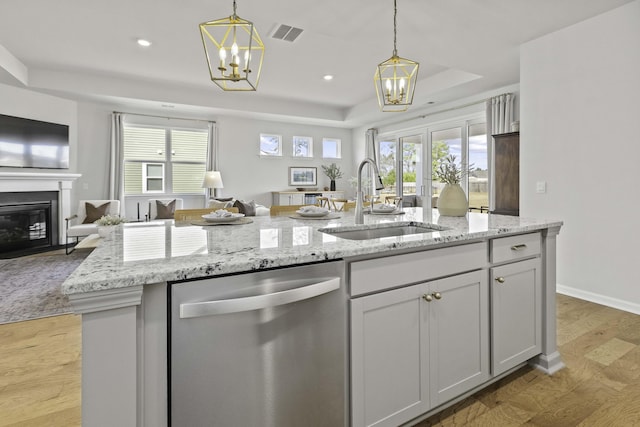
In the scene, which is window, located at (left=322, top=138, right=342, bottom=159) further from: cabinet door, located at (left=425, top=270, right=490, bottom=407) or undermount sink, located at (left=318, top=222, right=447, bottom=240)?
cabinet door, located at (left=425, top=270, right=490, bottom=407)

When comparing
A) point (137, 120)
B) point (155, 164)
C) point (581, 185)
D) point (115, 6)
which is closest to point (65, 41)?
point (115, 6)

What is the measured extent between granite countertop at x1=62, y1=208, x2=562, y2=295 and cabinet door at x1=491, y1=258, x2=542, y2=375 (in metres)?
0.24

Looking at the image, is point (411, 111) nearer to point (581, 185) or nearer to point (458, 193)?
point (581, 185)

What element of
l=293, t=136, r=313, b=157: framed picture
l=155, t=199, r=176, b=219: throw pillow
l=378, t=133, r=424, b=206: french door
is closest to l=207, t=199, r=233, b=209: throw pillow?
l=155, t=199, r=176, b=219: throw pillow

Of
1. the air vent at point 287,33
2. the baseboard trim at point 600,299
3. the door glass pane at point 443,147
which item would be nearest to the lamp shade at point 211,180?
the air vent at point 287,33

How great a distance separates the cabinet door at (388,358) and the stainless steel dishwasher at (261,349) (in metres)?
0.06

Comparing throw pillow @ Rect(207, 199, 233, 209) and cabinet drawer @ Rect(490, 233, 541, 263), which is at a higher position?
throw pillow @ Rect(207, 199, 233, 209)

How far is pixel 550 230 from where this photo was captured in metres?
1.89

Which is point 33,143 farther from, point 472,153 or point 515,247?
point 472,153

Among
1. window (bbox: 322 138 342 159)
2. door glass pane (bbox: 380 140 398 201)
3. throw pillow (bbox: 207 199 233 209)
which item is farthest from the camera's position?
window (bbox: 322 138 342 159)

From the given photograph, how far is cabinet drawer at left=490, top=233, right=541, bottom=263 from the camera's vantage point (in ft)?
5.34

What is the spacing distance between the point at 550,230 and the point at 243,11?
290 cm

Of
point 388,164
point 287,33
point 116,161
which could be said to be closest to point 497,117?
point 388,164

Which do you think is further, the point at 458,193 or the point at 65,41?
the point at 65,41
